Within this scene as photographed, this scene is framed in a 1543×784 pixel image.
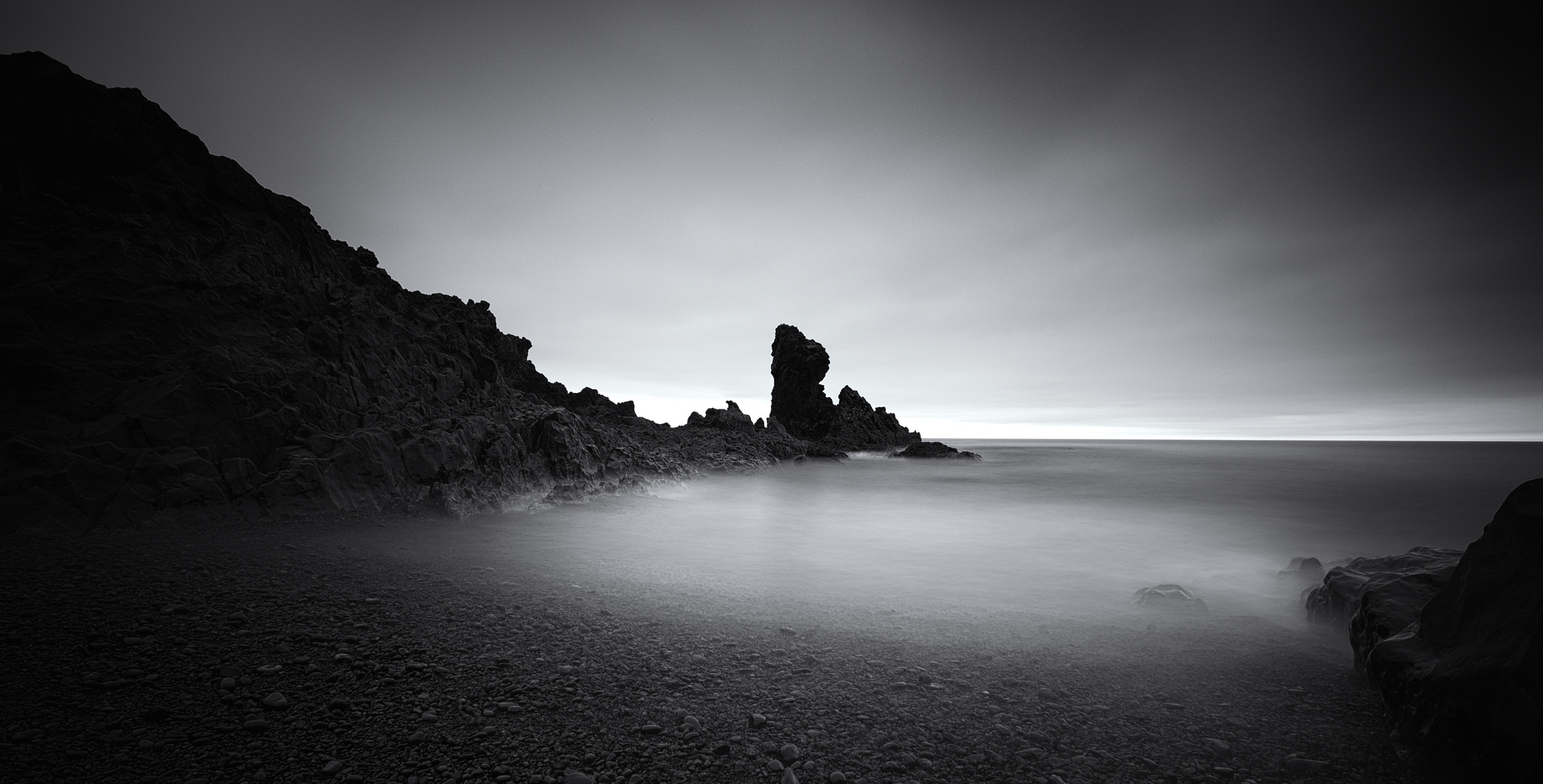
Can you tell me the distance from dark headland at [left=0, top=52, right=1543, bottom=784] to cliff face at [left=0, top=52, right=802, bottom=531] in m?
0.05

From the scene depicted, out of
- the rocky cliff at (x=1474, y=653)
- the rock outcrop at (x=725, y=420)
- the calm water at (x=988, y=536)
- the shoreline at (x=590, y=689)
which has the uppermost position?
the rock outcrop at (x=725, y=420)

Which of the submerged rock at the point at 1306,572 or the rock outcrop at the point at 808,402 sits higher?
the rock outcrop at the point at 808,402

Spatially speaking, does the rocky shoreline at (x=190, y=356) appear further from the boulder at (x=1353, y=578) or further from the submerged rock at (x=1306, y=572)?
the submerged rock at (x=1306, y=572)

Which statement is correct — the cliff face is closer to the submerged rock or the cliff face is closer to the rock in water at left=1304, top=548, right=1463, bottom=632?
the rock in water at left=1304, top=548, right=1463, bottom=632

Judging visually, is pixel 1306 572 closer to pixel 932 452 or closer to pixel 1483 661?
pixel 1483 661

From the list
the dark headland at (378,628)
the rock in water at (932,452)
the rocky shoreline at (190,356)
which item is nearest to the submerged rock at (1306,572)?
the dark headland at (378,628)

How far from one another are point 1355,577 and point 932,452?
5314 cm

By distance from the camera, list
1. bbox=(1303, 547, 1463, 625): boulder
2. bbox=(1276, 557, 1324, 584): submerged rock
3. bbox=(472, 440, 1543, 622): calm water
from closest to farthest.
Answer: bbox=(1303, 547, 1463, 625): boulder, bbox=(472, 440, 1543, 622): calm water, bbox=(1276, 557, 1324, 584): submerged rock

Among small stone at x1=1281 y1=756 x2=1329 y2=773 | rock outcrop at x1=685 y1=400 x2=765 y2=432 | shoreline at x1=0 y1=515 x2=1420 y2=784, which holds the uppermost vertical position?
rock outcrop at x1=685 y1=400 x2=765 y2=432

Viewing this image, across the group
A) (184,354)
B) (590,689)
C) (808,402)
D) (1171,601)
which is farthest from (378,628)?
(808,402)

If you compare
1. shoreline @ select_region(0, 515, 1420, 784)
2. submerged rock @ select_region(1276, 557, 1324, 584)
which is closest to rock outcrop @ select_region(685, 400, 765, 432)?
submerged rock @ select_region(1276, 557, 1324, 584)

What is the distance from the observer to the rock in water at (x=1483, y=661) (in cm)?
326

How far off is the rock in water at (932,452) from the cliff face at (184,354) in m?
49.6

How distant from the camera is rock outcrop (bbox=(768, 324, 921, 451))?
6312cm
